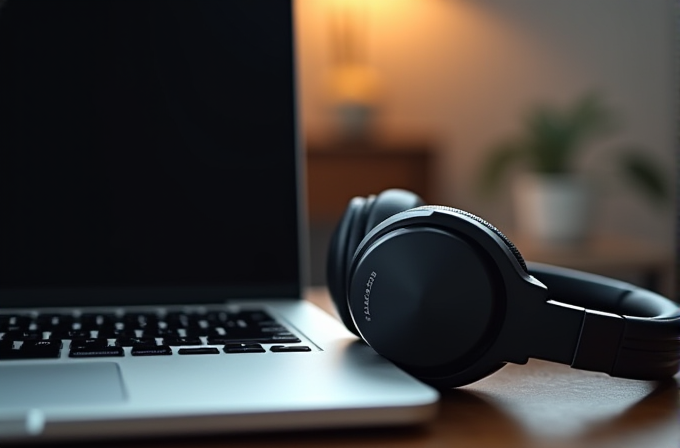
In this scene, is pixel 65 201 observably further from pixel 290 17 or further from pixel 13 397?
pixel 13 397

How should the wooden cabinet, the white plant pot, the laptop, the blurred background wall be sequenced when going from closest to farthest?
1. the laptop
2. the white plant pot
3. the wooden cabinet
4. the blurred background wall

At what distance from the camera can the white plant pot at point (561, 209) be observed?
2.41 m

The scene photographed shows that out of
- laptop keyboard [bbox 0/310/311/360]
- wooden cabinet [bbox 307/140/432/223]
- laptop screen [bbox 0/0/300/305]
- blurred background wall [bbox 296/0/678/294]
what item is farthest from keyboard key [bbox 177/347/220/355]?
blurred background wall [bbox 296/0/678/294]

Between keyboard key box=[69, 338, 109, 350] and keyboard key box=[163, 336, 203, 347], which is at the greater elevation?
keyboard key box=[69, 338, 109, 350]

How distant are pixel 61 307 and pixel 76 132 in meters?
0.14

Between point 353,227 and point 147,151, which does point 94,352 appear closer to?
point 353,227

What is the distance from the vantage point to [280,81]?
2.66ft

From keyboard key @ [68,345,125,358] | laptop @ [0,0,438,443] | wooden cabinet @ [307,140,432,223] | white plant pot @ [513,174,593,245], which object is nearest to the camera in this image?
keyboard key @ [68,345,125,358]

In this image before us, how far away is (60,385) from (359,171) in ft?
7.58

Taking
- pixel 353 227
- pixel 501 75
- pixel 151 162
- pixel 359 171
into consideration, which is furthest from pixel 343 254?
pixel 501 75

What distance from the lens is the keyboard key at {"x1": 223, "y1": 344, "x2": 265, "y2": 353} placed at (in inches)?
20.5

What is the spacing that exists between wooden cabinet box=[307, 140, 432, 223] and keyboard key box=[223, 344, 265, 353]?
2170mm

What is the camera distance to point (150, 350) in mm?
514

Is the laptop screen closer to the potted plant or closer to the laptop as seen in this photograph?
the laptop
